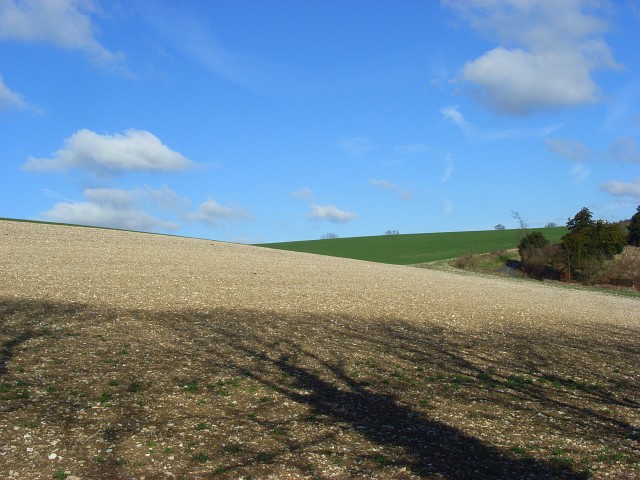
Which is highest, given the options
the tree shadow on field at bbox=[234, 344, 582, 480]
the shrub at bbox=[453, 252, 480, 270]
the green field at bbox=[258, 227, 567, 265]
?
the green field at bbox=[258, 227, 567, 265]

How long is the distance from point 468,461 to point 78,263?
19.9 meters

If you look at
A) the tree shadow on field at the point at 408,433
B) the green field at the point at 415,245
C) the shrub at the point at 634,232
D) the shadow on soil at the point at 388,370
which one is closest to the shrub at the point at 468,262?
the green field at the point at 415,245

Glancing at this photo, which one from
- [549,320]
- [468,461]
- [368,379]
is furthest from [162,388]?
[549,320]

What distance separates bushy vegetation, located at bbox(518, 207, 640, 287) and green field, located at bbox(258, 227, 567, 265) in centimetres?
796

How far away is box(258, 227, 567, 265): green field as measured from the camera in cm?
6712

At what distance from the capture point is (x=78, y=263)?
24094mm

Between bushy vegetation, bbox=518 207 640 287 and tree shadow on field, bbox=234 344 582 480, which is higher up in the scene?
bushy vegetation, bbox=518 207 640 287

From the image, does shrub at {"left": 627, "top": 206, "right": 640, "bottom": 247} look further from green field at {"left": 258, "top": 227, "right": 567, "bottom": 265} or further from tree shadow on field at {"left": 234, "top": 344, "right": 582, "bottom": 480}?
tree shadow on field at {"left": 234, "top": 344, "right": 582, "bottom": 480}

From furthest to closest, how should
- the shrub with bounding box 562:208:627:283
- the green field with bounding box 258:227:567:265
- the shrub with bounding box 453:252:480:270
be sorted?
the green field with bounding box 258:227:567:265, the shrub with bounding box 453:252:480:270, the shrub with bounding box 562:208:627:283

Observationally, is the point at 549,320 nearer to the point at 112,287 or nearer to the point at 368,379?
the point at 368,379

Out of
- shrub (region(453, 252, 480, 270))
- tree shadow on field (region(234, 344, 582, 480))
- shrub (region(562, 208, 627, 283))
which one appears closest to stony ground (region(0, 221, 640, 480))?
tree shadow on field (region(234, 344, 582, 480))

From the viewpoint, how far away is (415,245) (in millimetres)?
79062

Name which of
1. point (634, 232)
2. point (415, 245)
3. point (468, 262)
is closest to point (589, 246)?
point (468, 262)

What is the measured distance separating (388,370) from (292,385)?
239cm
